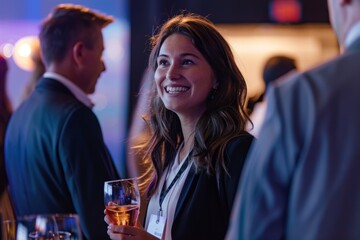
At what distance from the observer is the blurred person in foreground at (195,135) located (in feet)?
7.74

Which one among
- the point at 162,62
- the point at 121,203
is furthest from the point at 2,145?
the point at 121,203

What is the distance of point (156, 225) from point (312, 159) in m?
1.12

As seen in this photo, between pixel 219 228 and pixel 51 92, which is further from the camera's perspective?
pixel 51 92

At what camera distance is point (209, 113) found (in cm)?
255

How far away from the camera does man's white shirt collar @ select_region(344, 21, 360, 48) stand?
1463 mm

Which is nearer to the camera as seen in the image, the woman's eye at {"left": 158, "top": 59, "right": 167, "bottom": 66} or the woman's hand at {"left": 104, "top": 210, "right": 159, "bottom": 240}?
the woman's hand at {"left": 104, "top": 210, "right": 159, "bottom": 240}

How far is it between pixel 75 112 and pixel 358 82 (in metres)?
1.86

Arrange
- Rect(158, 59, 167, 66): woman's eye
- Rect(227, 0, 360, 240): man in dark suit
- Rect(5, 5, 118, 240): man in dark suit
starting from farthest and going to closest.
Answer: Rect(5, 5, 118, 240): man in dark suit < Rect(158, 59, 167, 66): woman's eye < Rect(227, 0, 360, 240): man in dark suit

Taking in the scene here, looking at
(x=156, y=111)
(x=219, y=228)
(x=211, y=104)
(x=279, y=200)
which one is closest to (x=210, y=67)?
(x=211, y=104)

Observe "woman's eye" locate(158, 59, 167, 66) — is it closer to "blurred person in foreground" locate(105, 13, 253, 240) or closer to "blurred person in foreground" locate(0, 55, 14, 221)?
"blurred person in foreground" locate(105, 13, 253, 240)

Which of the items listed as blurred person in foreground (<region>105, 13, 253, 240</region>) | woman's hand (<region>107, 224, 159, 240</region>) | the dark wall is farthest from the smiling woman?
the dark wall

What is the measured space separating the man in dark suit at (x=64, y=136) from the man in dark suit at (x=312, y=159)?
→ 64.7 inches

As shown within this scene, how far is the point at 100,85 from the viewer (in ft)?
23.9

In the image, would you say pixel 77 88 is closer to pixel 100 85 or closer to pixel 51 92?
pixel 51 92
